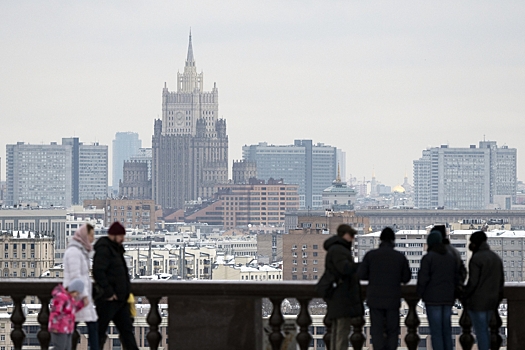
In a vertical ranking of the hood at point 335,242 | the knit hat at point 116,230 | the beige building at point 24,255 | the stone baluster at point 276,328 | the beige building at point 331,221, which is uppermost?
the knit hat at point 116,230

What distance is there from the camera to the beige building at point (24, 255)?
8957 centimetres

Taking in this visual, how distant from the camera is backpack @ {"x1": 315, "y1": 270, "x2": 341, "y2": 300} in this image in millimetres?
7559

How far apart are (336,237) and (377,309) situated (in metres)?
0.52

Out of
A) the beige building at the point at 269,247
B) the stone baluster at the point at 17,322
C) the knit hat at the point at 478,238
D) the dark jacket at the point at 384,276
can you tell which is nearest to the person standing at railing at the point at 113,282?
the stone baluster at the point at 17,322

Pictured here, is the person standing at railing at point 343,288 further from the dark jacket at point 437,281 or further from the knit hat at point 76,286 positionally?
the knit hat at point 76,286

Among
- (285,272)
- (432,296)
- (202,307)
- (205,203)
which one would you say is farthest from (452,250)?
(205,203)

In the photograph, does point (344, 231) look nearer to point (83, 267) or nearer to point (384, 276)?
point (384, 276)

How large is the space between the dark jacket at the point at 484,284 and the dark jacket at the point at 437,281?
115mm

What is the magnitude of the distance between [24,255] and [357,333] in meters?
86.9

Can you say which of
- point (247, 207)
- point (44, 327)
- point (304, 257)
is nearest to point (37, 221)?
point (304, 257)

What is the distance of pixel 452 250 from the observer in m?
7.96

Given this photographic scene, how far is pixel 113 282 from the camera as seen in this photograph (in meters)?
7.70

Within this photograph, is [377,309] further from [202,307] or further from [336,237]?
[202,307]

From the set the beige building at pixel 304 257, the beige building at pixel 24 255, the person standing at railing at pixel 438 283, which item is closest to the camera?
the person standing at railing at pixel 438 283
